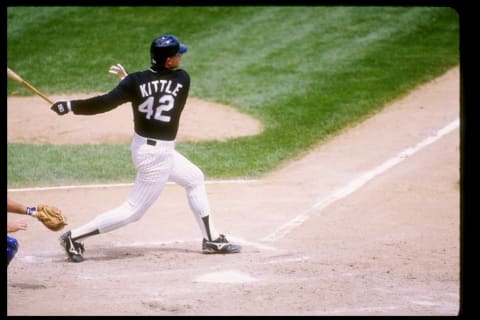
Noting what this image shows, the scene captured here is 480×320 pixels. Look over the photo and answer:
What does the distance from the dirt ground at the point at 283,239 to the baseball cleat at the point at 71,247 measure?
0.29 feet

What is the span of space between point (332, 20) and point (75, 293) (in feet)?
39.2

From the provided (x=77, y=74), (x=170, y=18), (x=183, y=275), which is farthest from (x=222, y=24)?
(x=183, y=275)

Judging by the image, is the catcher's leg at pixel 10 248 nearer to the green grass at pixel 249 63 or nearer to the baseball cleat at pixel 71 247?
the baseball cleat at pixel 71 247

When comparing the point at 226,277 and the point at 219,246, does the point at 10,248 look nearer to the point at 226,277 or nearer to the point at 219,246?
the point at 226,277

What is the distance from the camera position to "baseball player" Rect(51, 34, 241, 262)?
20.3ft

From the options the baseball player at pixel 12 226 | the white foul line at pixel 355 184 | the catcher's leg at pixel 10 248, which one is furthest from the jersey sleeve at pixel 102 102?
the white foul line at pixel 355 184

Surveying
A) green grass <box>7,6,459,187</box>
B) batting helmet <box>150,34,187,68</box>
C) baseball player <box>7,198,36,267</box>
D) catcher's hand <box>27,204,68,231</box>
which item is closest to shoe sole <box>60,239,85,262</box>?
catcher's hand <box>27,204,68,231</box>

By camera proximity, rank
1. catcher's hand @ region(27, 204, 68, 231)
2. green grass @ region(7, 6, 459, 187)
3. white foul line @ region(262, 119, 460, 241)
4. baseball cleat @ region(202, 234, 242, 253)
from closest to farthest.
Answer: catcher's hand @ region(27, 204, 68, 231) < baseball cleat @ region(202, 234, 242, 253) < white foul line @ region(262, 119, 460, 241) < green grass @ region(7, 6, 459, 187)

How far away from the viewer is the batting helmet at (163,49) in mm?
6246

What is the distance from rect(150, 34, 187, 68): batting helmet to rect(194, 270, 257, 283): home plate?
1644 millimetres

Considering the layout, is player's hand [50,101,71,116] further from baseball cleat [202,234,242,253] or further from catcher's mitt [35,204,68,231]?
baseball cleat [202,234,242,253]

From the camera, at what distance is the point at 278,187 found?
362 inches
